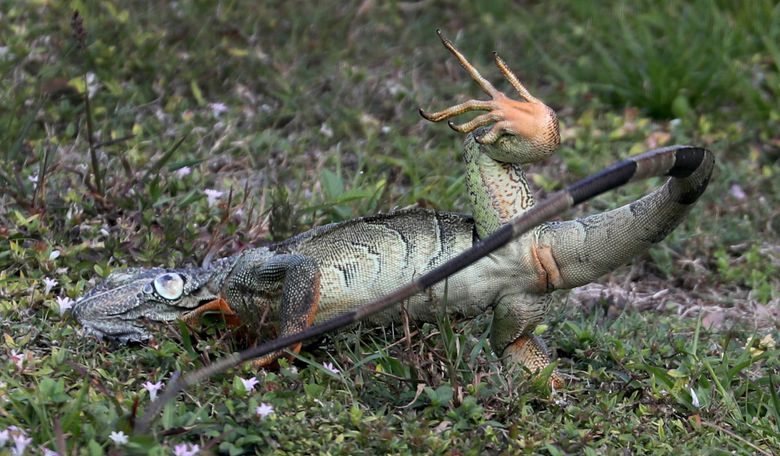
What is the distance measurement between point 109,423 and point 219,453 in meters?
0.33

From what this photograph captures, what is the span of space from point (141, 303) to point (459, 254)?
1197mm

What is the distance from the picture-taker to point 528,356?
152 inches

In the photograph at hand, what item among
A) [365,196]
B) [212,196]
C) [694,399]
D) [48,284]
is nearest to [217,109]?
[212,196]

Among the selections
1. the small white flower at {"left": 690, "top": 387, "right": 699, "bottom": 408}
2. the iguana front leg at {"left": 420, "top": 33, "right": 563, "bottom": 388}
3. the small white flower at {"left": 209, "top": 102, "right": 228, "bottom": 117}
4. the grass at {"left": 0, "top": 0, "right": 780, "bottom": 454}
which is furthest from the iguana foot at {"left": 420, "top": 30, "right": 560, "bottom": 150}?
the small white flower at {"left": 209, "top": 102, "right": 228, "bottom": 117}

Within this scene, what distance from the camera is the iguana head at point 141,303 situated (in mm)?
3996

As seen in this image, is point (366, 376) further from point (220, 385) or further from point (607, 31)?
point (607, 31)

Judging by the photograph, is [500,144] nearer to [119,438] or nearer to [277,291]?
[277,291]

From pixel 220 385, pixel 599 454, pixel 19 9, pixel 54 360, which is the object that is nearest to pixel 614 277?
pixel 599 454

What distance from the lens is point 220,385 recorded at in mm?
3633

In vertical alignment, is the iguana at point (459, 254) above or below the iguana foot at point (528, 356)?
above

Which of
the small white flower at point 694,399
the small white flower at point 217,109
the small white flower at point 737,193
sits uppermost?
the small white flower at point 217,109

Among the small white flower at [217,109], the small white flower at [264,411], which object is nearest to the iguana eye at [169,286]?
the small white flower at [264,411]

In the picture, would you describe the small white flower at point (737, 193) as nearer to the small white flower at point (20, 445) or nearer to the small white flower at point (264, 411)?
the small white flower at point (264, 411)

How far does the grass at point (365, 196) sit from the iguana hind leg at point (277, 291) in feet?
0.43
